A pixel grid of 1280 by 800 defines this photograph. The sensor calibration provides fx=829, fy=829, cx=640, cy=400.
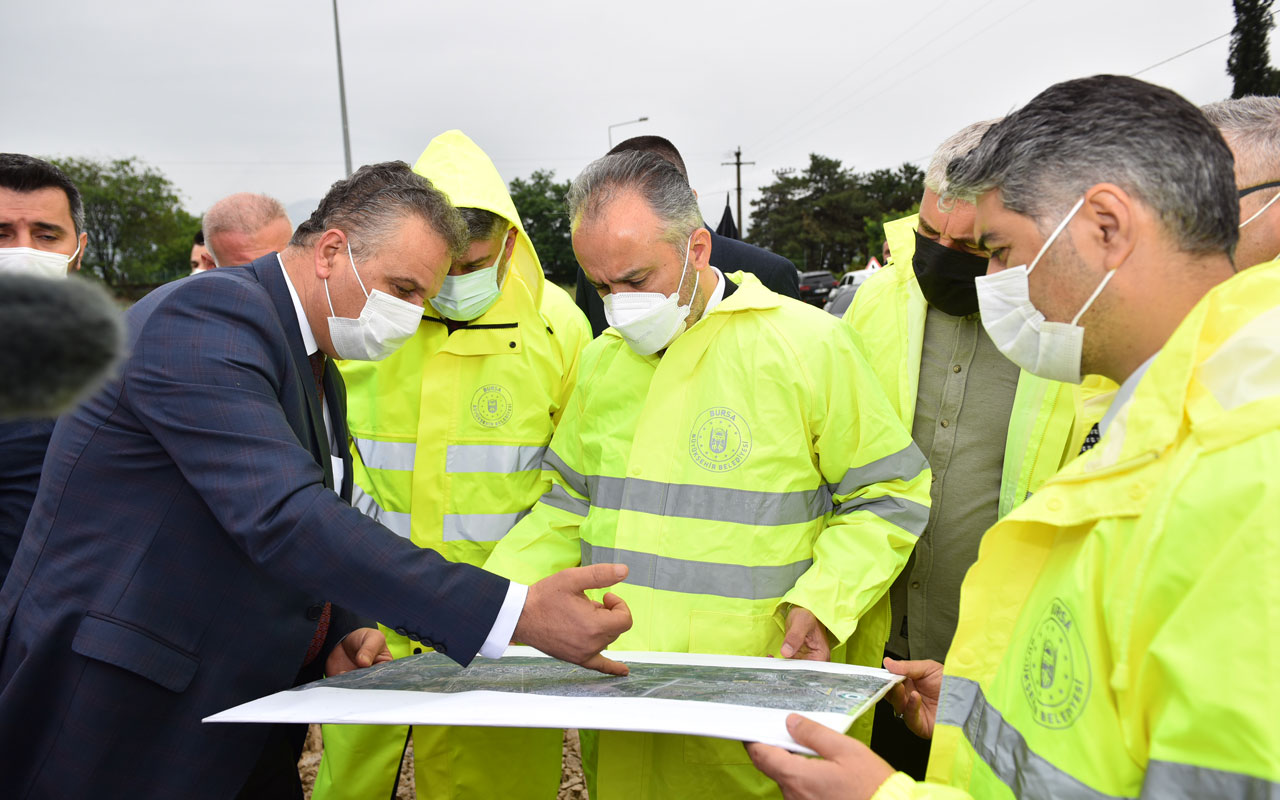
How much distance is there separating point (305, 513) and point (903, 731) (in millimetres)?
2529

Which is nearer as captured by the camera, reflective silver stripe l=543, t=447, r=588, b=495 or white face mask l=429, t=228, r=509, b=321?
reflective silver stripe l=543, t=447, r=588, b=495

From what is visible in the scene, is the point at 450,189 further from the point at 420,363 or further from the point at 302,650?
the point at 302,650

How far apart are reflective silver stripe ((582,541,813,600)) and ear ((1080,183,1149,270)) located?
1316 millimetres

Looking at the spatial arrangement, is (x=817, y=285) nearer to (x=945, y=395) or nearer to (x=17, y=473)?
(x=945, y=395)

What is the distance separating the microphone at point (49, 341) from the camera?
501 millimetres

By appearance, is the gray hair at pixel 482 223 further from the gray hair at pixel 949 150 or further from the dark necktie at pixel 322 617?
the gray hair at pixel 949 150

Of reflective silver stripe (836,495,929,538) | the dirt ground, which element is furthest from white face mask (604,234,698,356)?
the dirt ground

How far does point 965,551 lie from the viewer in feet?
9.47

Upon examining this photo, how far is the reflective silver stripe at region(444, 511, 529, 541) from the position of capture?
3273mm

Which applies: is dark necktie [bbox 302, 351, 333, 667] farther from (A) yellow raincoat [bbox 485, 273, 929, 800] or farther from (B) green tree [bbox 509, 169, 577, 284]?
(B) green tree [bbox 509, 169, 577, 284]

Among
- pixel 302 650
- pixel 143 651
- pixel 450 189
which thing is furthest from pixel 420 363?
pixel 143 651

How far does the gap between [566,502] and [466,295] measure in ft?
3.22

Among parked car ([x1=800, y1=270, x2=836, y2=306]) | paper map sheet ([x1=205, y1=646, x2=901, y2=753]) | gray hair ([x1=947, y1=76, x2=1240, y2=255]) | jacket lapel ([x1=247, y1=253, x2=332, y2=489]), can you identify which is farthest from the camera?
parked car ([x1=800, y1=270, x2=836, y2=306])

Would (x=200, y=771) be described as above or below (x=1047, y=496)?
below
